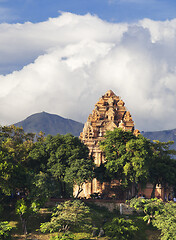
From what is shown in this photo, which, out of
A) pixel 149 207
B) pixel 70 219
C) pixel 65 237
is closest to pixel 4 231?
pixel 65 237

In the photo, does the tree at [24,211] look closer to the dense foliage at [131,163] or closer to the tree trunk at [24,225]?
the tree trunk at [24,225]

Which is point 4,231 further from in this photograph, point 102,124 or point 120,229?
point 102,124

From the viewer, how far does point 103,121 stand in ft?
281

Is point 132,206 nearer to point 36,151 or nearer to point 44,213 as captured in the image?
point 44,213

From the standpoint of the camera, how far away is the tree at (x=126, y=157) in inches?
2403

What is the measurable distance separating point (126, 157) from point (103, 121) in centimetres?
2390

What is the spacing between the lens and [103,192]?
243 feet

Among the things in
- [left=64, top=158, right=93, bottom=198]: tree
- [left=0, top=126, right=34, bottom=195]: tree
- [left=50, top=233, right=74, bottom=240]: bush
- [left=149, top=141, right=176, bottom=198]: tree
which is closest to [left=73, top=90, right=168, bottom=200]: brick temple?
[left=149, top=141, right=176, bottom=198]: tree

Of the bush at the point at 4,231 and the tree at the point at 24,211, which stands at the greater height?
the tree at the point at 24,211

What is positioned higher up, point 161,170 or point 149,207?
point 161,170

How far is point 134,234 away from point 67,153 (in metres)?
17.6

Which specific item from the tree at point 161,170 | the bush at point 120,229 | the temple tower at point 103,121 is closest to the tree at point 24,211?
the bush at point 120,229

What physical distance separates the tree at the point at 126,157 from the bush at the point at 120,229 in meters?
9.97

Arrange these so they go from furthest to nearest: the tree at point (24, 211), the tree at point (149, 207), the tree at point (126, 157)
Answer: the tree at point (126, 157), the tree at point (149, 207), the tree at point (24, 211)
